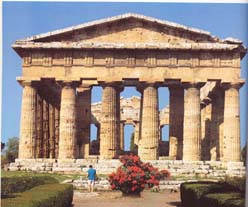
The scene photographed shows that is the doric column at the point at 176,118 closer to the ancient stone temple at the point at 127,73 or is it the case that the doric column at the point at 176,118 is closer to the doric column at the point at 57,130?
the ancient stone temple at the point at 127,73

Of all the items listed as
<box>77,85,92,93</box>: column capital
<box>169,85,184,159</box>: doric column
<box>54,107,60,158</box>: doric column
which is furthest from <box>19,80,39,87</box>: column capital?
<box>169,85,184,159</box>: doric column

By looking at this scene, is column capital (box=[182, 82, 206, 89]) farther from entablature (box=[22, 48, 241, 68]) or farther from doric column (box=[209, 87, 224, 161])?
doric column (box=[209, 87, 224, 161])

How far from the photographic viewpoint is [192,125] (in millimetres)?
26047

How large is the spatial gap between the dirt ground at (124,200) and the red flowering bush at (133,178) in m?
0.19

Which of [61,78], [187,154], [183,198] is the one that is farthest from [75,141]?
[183,198]

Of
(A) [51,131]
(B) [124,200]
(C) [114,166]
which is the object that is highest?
(A) [51,131]

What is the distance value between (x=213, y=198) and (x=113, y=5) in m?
4.64

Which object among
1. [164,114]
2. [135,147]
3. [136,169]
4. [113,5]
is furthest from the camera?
[164,114]

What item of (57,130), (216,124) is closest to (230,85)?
(216,124)

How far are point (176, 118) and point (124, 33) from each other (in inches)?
161

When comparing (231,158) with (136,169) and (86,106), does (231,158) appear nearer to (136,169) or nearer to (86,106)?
(86,106)

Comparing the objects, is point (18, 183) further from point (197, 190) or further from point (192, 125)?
point (192, 125)

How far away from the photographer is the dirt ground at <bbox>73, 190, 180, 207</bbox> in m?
16.4

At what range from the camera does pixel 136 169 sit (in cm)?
1777
